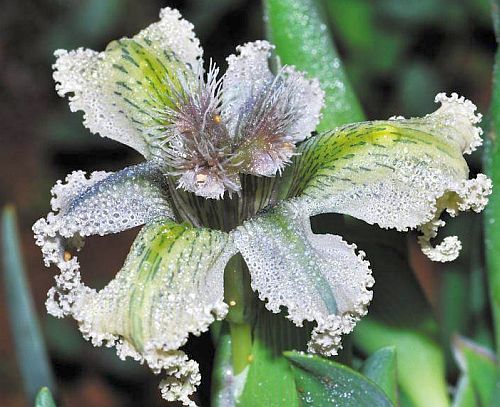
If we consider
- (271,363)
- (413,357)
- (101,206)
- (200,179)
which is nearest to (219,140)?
(200,179)

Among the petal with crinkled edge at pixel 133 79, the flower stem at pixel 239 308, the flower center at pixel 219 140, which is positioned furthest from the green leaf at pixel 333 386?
the petal with crinkled edge at pixel 133 79

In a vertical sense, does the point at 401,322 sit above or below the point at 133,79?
below

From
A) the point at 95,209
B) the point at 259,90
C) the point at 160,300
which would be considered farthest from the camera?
the point at 259,90

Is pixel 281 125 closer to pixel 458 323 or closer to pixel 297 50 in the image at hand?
pixel 297 50

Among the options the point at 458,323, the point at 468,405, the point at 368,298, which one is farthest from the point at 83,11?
the point at 368,298

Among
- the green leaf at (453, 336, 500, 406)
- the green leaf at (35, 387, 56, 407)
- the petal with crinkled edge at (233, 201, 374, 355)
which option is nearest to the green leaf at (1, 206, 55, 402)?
the green leaf at (35, 387, 56, 407)

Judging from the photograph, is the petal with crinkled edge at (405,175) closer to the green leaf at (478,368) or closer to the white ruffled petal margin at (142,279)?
the white ruffled petal margin at (142,279)

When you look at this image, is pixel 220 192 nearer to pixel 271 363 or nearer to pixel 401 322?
pixel 271 363
